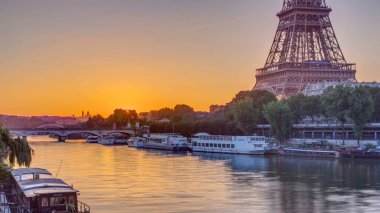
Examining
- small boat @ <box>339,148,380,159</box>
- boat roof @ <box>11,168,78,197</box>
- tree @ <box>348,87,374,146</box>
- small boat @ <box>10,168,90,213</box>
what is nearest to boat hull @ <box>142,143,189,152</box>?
tree @ <box>348,87,374,146</box>

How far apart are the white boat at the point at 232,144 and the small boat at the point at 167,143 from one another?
8.52ft

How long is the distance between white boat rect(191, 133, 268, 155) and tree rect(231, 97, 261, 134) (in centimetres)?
809

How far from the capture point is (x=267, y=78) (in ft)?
407

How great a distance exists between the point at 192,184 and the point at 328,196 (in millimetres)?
10732

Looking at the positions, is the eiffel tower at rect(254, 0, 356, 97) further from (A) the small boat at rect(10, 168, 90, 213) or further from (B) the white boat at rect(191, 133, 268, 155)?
(A) the small boat at rect(10, 168, 90, 213)

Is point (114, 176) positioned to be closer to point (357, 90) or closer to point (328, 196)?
point (328, 196)

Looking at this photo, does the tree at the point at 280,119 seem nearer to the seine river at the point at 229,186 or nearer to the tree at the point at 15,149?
the seine river at the point at 229,186

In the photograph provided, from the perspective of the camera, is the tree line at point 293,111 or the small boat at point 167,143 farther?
the small boat at point 167,143

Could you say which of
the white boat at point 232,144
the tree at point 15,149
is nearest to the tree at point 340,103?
the white boat at point 232,144

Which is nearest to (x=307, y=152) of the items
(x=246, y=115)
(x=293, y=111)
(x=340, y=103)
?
(x=340, y=103)

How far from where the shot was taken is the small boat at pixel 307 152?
68.5 m

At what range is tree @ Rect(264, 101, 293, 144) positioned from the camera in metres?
84.6

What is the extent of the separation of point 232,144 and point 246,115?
51.3ft

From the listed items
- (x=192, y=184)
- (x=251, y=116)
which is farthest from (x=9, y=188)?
(x=251, y=116)
